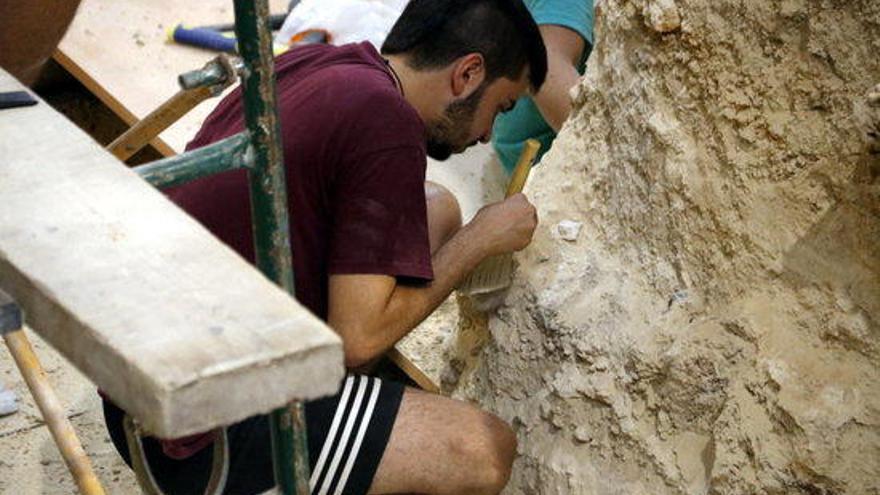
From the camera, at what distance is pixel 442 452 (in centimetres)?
245

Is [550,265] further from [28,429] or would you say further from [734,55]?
[28,429]

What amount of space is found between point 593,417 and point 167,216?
4.28 feet

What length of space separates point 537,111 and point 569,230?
1022 mm

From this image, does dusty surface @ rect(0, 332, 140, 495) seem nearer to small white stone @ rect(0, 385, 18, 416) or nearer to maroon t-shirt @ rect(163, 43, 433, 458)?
small white stone @ rect(0, 385, 18, 416)

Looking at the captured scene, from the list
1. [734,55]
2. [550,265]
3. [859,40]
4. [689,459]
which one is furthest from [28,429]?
[859,40]

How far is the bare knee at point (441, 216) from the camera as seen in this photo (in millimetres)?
2777

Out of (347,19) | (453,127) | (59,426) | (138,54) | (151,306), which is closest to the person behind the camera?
(151,306)

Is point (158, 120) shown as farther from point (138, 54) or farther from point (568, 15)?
point (138, 54)

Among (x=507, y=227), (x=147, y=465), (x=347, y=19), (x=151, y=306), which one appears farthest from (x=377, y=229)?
(x=347, y=19)

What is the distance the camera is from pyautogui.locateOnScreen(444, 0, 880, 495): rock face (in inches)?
80.1

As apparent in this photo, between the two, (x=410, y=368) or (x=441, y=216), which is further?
(x=410, y=368)

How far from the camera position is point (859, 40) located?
2.02 metres

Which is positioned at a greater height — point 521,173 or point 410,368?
point 521,173

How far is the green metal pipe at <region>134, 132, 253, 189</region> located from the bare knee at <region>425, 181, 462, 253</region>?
1.11 meters
